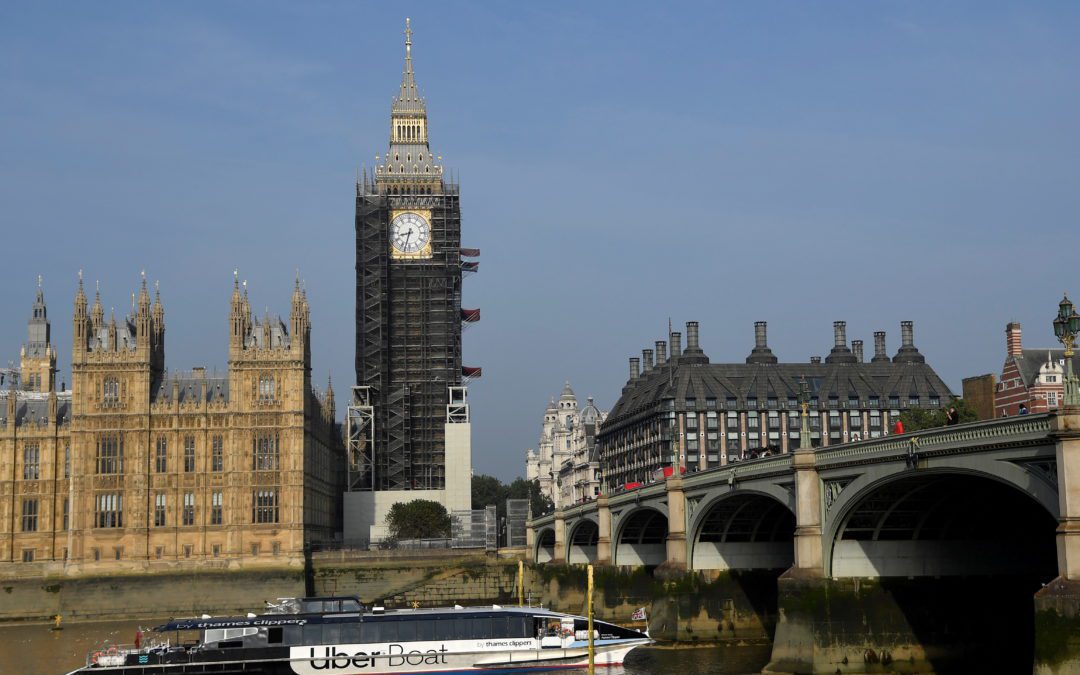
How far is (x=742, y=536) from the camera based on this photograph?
7994cm

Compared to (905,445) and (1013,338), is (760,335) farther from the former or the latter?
(905,445)

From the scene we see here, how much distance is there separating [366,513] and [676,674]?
98.5 metres

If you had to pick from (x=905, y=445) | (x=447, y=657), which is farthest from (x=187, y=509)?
(x=905, y=445)

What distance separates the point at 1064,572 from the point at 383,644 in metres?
35.2

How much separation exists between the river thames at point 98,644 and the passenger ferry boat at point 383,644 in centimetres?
188

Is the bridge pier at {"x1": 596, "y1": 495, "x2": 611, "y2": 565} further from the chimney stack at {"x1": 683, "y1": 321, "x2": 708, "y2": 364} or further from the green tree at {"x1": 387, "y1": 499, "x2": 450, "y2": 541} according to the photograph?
the chimney stack at {"x1": 683, "y1": 321, "x2": 708, "y2": 364}

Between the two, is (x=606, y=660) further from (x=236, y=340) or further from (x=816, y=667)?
(x=236, y=340)

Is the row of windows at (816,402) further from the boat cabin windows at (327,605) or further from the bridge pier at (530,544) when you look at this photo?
the boat cabin windows at (327,605)

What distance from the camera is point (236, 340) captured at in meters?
126

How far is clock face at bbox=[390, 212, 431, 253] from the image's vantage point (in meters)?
165

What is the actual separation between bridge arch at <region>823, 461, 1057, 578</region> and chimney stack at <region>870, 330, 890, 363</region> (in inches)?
4739

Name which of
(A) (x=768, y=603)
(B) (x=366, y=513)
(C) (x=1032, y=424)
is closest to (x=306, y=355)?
(B) (x=366, y=513)

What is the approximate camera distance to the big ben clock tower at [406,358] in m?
161

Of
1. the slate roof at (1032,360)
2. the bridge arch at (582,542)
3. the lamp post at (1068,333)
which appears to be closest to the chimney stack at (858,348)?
the slate roof at (1032,360)
